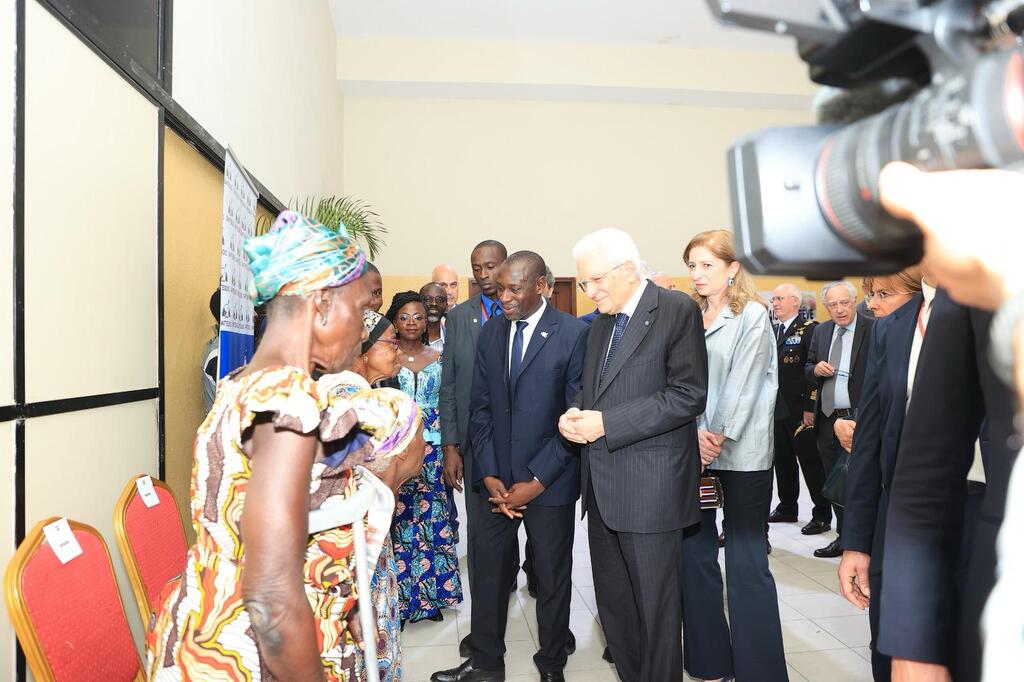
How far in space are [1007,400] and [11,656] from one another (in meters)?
1.84

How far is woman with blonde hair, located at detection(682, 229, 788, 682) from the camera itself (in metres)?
2.32

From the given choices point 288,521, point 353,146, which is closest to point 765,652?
point 288,521

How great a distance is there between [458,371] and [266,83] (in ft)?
7.49

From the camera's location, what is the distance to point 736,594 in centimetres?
233

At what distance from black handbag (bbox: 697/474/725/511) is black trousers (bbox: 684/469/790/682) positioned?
22 mm

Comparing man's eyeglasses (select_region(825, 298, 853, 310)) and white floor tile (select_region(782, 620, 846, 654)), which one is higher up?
man's eyeglasses (select_region(825, 298, 853, 310))

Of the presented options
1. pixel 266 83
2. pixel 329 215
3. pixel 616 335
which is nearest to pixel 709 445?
pixel 616 335

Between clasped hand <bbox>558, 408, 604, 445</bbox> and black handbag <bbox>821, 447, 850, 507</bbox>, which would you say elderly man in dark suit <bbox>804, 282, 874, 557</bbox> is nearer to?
black handbag <bbox>821, 447, 850, 507</bbox>

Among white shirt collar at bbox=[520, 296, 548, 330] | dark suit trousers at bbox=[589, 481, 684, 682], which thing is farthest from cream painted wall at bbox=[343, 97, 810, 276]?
dark suit trousers at bbox=[589, 481, 684, 682]

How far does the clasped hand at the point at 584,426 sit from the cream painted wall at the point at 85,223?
1312 mm

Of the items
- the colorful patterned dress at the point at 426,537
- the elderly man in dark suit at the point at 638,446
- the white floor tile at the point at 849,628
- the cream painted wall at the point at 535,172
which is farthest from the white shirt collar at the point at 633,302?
the cream painted wall at the point at 535,172

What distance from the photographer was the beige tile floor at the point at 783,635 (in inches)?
104

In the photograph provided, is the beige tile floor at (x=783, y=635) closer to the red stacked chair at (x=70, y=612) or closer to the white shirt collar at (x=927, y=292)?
the red stacked chair at (x=70, y=612)

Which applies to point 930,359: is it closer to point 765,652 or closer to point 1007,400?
point 1007,400
